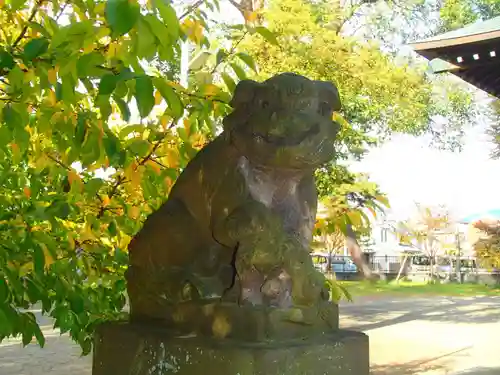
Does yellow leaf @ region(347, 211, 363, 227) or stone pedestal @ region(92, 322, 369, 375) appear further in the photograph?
yellow leaf @ region(347, 211, 363, 227)

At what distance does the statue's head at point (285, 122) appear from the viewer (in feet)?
4.77

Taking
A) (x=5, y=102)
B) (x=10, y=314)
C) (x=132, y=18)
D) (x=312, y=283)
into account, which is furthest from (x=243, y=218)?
(x=5, y=102)

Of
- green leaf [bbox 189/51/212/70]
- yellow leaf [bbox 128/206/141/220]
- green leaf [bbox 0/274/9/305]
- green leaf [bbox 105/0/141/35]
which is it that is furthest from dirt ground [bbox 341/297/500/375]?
green leaf [bbox 105/0/141/35]

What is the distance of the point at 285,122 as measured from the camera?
1466mm

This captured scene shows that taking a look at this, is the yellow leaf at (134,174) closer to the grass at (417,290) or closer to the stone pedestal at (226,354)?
the stone pedestal at (226,354)

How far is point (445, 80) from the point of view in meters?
11.7

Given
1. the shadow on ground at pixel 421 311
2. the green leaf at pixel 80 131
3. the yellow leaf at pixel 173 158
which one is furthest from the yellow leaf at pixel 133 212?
the shadow on ground at pixel 421 311

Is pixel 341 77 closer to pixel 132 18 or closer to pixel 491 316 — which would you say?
pixel 132 18

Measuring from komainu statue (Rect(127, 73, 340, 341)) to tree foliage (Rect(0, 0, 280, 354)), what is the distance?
8.6 inches

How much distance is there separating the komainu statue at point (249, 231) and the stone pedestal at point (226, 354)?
0.04 metres

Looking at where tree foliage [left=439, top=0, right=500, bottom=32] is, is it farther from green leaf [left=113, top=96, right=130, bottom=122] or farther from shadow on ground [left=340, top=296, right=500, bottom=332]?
green leaf [left=113, top=96, right=130, bottom=122]

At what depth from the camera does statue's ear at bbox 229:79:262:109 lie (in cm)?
154

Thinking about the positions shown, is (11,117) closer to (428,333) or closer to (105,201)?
(105,201)

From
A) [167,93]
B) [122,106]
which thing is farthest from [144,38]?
[122,106]
